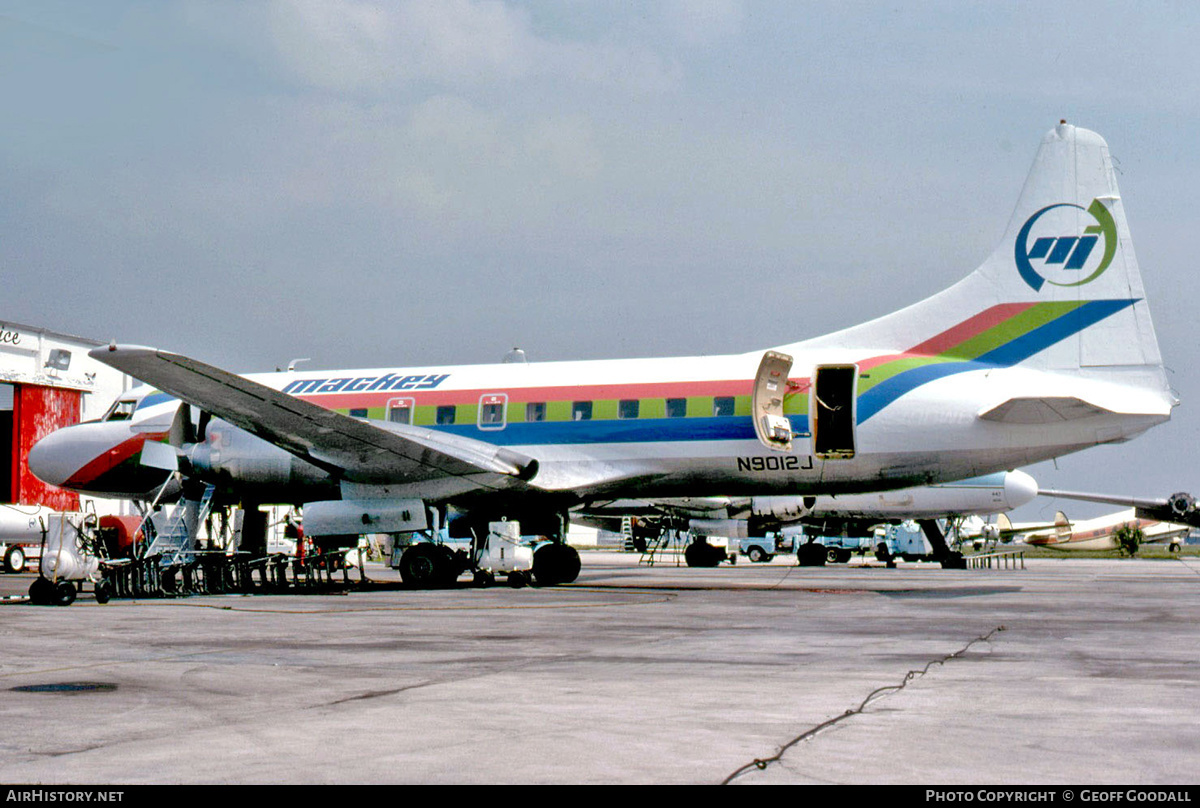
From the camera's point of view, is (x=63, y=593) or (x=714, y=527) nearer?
(x=63, y=593)

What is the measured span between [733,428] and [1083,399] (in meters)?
6.36

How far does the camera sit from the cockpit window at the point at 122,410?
28.5 meters

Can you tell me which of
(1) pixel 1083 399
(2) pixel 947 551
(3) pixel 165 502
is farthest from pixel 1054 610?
(2) pixel 947 551

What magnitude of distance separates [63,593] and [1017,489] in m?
33.6

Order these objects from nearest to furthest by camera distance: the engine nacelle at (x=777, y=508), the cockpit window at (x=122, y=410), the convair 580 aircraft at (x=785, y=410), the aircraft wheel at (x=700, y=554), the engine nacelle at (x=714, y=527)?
the convair 580 aircraft at (x=785, y=410), the cockpit window at (x=122, y=410), the engine nacelle at (x=777, y=508), the engine nacelle at (x=714, y=527), the aircraft wheel at (x=700, y=554)

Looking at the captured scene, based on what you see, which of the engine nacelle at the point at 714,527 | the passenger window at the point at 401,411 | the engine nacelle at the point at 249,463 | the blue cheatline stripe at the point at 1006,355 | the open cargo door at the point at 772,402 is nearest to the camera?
the blue cheatline stripe at the point at 1006,355

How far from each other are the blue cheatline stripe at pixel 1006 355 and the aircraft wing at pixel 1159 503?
31.9 meters

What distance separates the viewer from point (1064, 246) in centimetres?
2261

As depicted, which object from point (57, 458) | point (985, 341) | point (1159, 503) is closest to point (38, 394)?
point (57, 458)

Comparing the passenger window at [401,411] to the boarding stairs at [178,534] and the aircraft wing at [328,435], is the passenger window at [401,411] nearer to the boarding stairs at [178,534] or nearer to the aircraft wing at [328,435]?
the aircraft wing at [328,435]

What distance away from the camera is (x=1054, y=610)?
18.7m

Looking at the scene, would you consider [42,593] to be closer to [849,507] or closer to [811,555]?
[849,507]

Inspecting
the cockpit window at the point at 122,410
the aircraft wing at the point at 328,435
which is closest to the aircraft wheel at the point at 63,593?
the aircraft wing at the point at 328,435
